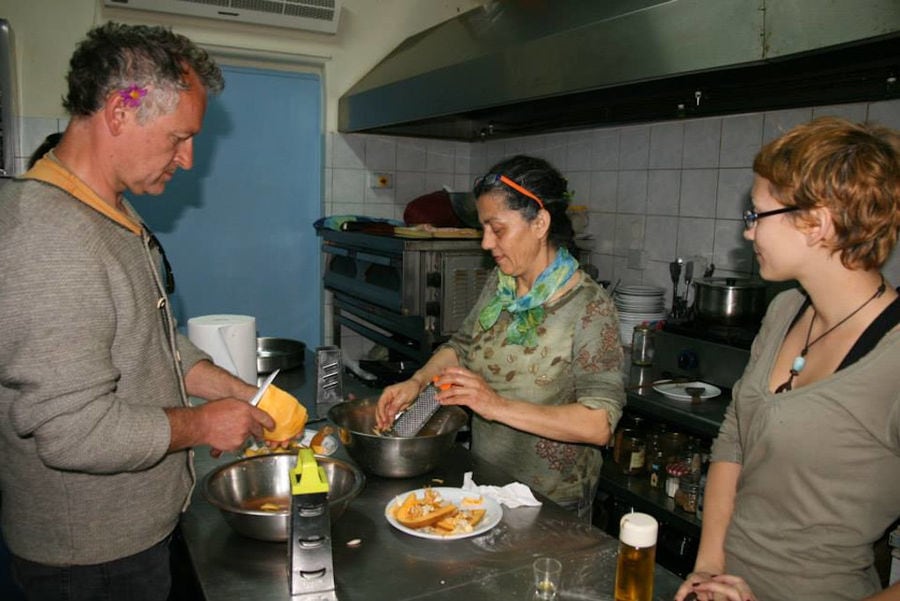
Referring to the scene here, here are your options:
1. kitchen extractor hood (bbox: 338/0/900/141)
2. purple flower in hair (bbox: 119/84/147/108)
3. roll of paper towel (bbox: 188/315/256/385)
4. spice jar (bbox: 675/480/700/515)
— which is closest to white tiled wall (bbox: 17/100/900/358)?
kitchen extractor hood (bbox: 338/0/900/141)

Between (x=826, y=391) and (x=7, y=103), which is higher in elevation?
(x=7, y=103)

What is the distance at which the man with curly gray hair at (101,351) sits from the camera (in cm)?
116

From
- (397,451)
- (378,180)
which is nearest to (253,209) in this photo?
(378,180)

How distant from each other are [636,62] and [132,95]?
1.23m

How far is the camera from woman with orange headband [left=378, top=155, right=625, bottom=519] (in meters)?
1.76

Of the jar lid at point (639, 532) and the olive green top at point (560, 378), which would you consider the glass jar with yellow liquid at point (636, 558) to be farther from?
the olive green top at point (560, 378)

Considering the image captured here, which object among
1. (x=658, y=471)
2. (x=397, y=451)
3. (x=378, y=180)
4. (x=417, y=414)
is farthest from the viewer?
(x=378, y=180)

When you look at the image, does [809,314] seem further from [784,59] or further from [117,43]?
[117,43]

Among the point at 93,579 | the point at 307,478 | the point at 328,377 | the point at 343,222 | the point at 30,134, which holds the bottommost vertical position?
the point at 93,579

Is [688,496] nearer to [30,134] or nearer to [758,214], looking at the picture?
[758,214]

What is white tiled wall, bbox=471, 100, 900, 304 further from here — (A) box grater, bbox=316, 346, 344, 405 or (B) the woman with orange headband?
(A) box grater, bbox=316, 346, 344, 405

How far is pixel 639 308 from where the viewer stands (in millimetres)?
3150

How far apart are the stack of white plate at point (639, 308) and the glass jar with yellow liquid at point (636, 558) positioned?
6.48ft

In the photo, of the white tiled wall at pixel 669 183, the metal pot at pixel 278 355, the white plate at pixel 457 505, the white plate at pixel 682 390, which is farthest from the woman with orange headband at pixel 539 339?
the white tiled wall at pixel 669 183
